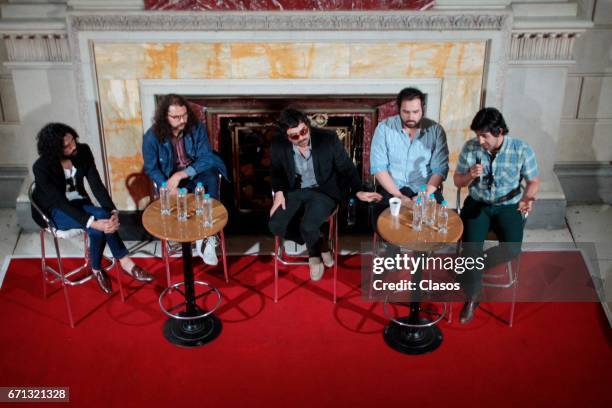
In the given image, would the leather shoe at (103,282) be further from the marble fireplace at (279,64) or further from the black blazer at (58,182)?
the marble fireplace at (279,64)

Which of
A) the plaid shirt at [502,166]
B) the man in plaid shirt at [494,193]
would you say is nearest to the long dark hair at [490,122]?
the man in plaid shirt at [494,193]

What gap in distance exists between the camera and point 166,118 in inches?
176

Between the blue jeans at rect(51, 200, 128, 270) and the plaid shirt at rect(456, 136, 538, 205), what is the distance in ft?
7.74

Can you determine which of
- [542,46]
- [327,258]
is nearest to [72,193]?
[327,258]

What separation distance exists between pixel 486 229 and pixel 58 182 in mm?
2794

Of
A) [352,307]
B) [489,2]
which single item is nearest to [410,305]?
[352,307]

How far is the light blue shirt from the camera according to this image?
440 centimetres

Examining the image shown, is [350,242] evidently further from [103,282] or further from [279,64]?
[103,282]

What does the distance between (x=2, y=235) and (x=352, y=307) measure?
2965 millimetres

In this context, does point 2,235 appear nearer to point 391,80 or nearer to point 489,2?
point 391,80

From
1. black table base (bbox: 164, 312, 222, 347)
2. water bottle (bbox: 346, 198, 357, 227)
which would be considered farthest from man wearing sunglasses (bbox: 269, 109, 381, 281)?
black table base (bbox: 164, 312, 222, 347)

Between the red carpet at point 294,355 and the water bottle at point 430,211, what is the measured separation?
0.77 meters

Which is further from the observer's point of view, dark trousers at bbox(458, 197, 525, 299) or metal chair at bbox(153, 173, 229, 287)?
metal chair at bbox(153, 173, 229, 287)

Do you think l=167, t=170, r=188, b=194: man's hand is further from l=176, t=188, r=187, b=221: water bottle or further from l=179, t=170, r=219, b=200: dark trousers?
l=176, t=188, r=187, b=221: water bottle
